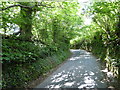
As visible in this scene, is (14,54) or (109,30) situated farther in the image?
(109,30)

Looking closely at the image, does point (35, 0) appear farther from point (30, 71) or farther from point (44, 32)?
point (44, 32)

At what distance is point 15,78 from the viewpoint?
4020 millimetres

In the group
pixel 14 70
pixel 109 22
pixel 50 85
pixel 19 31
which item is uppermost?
pixel 109 22

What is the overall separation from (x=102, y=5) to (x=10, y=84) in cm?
575

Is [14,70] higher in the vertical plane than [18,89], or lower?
higher

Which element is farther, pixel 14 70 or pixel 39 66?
pixel 39 66

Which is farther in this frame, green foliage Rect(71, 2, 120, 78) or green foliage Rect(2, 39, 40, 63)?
green foliage Rect(71, 2, 120, 78)

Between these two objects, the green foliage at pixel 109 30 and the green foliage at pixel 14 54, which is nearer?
the green foliage at pixel 14 54

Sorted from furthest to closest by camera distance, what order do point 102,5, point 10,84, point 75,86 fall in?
point 102,5 < point 75,86 < point 10,84

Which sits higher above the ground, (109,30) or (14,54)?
(109,30)

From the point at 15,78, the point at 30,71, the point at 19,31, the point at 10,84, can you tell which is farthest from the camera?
the point at 19,31

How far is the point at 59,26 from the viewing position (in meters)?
11.4

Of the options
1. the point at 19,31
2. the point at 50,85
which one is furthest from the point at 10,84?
the point at 19,31

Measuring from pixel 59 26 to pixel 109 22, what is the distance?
196 inches
